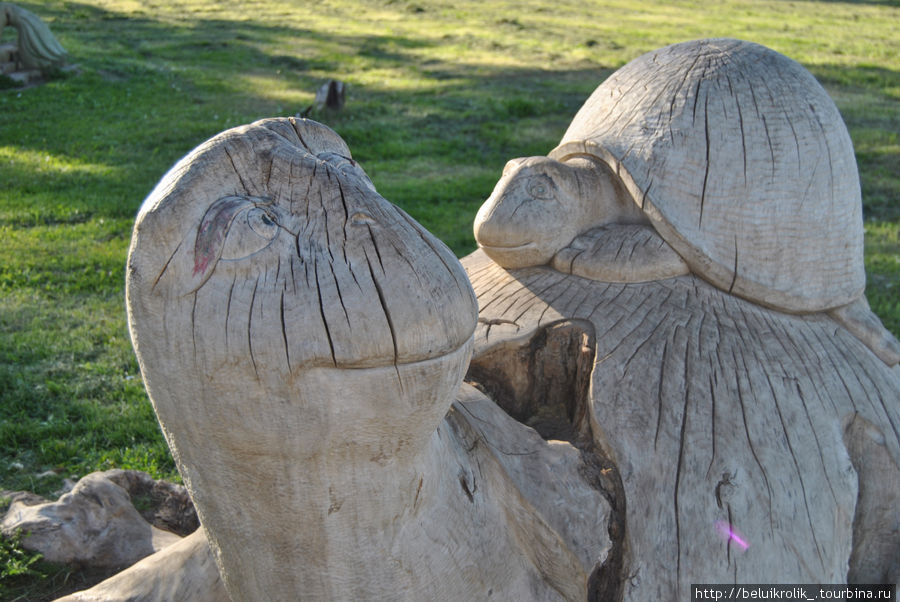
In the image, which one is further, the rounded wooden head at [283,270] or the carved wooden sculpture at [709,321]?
the carved wooden sculpture at [709,321]

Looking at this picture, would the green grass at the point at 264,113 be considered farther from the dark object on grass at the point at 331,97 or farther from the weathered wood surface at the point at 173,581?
the weathered wood surface at the point at 173,581

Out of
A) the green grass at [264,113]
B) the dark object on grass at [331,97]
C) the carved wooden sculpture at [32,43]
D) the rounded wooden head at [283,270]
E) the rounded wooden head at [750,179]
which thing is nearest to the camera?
the rounded wooden head at [283,270]

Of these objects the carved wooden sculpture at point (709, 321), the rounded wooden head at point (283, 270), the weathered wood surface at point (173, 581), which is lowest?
the weathered wood surface at point (173, 581)

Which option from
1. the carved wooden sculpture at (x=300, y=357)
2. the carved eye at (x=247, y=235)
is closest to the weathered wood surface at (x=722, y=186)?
the carved wooden sculpture at (x=300, y=357)

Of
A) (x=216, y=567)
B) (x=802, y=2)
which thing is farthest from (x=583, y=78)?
(x=216, y=567)

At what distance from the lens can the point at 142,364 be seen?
4.84 feet

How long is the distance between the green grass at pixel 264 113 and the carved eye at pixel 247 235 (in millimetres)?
2325

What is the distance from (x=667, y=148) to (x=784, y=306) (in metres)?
0.50

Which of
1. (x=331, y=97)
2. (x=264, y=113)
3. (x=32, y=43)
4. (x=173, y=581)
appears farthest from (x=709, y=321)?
(x=32, y=43)

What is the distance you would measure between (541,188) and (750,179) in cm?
52

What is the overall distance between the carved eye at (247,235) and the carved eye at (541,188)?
0.99 metres

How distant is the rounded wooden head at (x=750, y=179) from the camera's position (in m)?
2.19

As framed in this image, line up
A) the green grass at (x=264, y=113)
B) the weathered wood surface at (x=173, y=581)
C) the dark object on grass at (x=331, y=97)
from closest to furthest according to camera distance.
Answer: the weathered wood surface at (x=173, y=581)
the green grass at (x=264, y=113)
the dark object on grass at (x=331, y=97)

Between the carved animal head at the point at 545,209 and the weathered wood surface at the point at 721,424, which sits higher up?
the carved animal head at the point at 545,209
